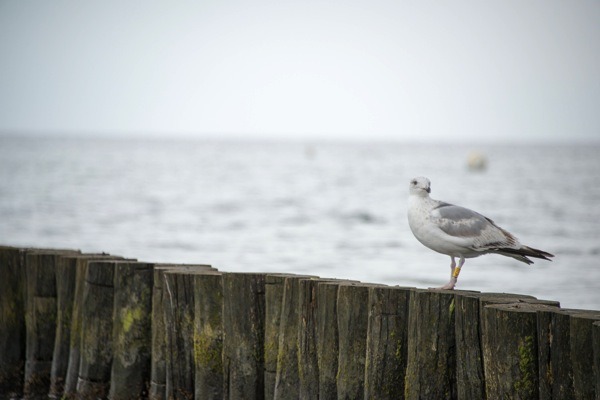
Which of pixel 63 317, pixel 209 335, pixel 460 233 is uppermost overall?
pixel 460 233

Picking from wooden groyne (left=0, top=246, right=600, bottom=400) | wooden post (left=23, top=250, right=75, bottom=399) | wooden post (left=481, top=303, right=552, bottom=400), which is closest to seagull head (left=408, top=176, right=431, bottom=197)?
wooden groyne (left=0, top=246, right=600, bottom=400)

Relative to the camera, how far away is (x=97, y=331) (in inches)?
293

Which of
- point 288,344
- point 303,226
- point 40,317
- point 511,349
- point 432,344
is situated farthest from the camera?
point 303,226

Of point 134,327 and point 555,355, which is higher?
point 134,327

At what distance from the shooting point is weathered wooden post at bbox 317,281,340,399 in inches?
242

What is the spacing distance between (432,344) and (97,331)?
3045 mm

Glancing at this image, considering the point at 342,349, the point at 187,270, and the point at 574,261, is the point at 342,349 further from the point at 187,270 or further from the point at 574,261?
the point at 574,261

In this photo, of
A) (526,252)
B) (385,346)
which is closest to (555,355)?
(385,346)

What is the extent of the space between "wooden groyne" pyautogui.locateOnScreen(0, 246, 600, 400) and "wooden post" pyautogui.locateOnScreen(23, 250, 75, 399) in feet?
0.04

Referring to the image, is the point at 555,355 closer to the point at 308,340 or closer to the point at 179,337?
the point at 308,340

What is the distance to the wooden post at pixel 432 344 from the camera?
5746 mm

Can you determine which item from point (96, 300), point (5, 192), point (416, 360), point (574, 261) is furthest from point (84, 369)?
point (5, 192)

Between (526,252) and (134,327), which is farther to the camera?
(134,327)

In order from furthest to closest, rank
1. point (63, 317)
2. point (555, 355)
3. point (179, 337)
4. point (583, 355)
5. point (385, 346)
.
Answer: point (63, 317) < point (179, 337) < point (385, 346) < point (555, 355) < point (583, 355)
